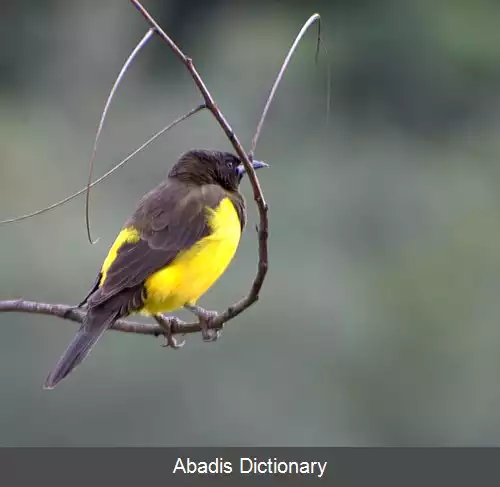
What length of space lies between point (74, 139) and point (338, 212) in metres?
3.10

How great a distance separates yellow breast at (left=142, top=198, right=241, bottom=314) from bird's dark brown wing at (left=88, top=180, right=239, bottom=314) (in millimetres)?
28

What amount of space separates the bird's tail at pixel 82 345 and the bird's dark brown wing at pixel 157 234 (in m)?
0.06

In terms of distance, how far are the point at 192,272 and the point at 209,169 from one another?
67cm

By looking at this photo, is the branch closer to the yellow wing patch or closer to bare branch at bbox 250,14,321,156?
bare branch at bbox 250,14,321,156

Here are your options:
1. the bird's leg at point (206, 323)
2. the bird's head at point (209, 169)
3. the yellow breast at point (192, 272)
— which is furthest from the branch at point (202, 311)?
the bird's head at point (209, 169)

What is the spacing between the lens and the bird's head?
16.1 feet

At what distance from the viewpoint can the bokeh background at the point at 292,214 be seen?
29.7 ft

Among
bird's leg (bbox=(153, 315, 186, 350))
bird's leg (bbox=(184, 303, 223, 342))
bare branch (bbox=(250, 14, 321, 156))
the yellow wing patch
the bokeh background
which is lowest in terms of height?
bare branch (bbox=(250, 14, 321, 156))

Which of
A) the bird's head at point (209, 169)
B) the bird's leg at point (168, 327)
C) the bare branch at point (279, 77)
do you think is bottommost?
the bare branch at point (279, 77)

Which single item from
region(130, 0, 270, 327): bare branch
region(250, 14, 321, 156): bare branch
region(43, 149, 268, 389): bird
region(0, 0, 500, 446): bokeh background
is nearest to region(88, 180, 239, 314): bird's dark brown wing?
region(43, 149, 268, 389): bird

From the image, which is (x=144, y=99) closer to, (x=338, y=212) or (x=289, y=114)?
(x=289, y=114)

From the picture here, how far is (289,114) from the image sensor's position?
50.1 ft

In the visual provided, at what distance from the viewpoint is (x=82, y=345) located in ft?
13.4

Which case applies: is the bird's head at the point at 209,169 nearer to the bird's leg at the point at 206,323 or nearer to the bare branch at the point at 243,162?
the bird's leg at the point at 206,323
